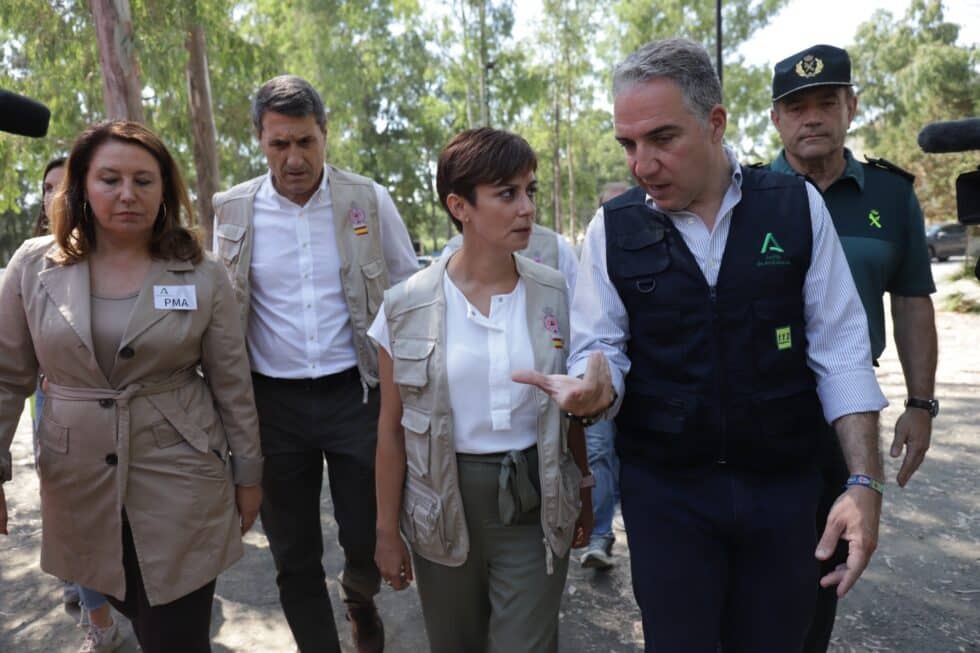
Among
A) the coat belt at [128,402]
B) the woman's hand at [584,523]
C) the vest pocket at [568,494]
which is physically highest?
the coat belt at [128,402]

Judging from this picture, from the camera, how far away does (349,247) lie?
316cm

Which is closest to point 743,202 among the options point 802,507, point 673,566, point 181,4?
point 802,507

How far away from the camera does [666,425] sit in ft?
6.40

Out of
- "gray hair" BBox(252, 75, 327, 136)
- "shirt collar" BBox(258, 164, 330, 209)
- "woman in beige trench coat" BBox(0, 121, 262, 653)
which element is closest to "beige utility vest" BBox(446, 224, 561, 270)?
"shirt collar" BBox(258, 164, 330, 209)

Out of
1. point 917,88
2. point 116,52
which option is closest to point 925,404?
point 116,52

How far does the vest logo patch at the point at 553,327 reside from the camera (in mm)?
2355

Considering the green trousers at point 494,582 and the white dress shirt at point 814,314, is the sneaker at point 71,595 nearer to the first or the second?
the green trousers at point 494,582

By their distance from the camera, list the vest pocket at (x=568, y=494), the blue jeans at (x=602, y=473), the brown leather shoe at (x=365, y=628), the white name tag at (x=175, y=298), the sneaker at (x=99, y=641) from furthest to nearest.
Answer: the blue jeans at (x=602, y=473)
the sneaker at (x=99, y=641)
the brown leather shoe at (x=365, y=628)
the white name tag at (x=175, y=298)
the vest pocket at (x=568, y=494)

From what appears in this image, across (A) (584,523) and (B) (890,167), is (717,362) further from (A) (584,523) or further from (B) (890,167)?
(B) (890,167)

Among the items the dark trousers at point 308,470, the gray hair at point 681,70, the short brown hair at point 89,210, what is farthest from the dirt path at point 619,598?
the gray hair at point 681,70

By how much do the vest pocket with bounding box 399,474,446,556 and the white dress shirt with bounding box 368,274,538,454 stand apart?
0.19m

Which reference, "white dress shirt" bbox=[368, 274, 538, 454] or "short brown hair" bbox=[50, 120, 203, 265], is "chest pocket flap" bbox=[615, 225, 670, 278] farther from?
"short brown hair" bbox=[50, 120, 203, 265]

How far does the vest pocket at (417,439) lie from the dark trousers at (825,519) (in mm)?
1287

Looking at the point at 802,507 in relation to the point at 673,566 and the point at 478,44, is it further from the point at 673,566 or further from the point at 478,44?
the point at 478,44
